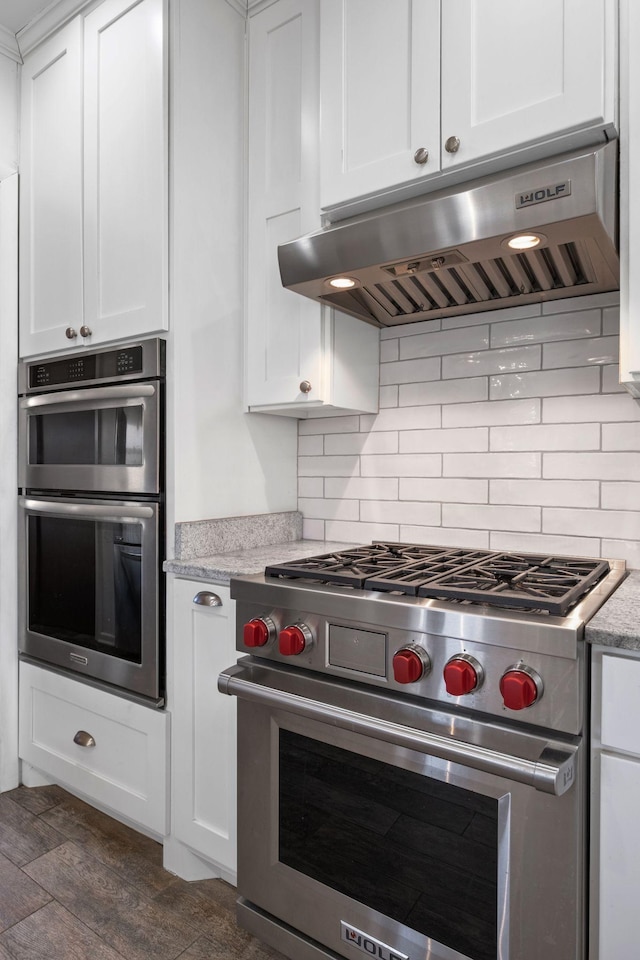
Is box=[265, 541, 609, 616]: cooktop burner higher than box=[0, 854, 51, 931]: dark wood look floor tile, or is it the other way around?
box=[265, 541, 609, 616]: cooktop burner

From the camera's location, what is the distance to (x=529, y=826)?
1.08 m

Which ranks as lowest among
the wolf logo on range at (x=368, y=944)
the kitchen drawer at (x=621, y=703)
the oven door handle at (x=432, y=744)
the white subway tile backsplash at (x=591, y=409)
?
the wolf logo on range at (x=368, y=944)

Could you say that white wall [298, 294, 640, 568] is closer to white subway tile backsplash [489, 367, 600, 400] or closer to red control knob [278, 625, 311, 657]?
white subway tile backsplash [489, 367, 600, 400]

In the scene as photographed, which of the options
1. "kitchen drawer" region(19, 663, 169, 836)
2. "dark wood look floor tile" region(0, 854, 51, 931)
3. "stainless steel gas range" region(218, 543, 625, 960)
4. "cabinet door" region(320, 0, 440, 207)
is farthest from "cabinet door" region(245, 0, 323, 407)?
"dark wood look floor tile" region(0, 854, 51, 931)

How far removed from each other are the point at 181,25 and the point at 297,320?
0.94 meters

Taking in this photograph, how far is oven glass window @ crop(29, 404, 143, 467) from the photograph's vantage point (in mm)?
1874

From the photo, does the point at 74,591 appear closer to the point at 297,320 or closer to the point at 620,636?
the point at 297,320

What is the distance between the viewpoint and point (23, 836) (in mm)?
1984

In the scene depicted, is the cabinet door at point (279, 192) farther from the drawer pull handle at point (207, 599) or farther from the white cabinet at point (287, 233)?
the drawer pull handle at point (207, 599)

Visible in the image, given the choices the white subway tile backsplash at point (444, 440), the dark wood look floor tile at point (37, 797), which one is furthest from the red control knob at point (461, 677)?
the dark wood look floor tile at point (37, 797)

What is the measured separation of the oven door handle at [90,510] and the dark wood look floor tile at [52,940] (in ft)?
3.62

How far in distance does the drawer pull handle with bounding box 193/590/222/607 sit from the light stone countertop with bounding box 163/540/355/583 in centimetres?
4

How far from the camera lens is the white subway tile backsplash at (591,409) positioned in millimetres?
1635

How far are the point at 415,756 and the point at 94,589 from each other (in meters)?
1.27
